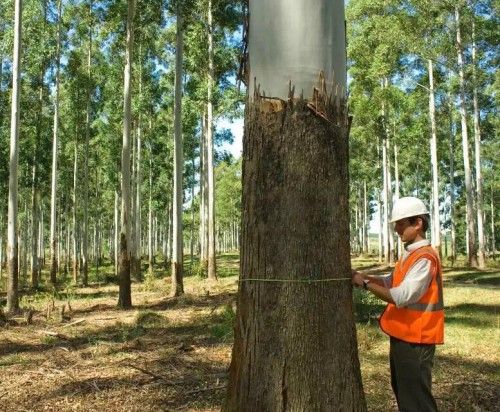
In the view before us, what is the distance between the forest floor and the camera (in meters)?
5.02

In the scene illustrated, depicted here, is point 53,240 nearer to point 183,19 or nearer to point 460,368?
point 183,19

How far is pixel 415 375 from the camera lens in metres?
3.33

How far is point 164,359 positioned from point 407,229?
422cm

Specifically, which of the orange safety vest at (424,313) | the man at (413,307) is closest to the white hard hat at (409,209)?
the man at (413,307)

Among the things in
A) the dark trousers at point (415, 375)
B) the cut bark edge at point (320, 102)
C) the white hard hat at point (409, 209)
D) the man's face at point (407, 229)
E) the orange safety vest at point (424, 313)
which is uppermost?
the cut bark edge at point (320, 102)

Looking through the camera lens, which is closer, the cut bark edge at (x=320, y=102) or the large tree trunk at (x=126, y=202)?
the cut bark edge at (x=320, y=102)

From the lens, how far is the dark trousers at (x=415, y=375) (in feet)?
10.9

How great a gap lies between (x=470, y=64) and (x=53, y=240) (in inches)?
735

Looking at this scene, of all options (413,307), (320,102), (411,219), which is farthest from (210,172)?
(320,102)

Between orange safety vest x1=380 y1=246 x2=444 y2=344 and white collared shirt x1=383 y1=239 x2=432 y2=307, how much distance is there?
4 centimetres

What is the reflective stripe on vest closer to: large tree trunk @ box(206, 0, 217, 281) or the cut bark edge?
the cut bark edge

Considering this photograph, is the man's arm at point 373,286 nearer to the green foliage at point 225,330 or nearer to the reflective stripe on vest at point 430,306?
the reflective stripe on vest at point 430,306

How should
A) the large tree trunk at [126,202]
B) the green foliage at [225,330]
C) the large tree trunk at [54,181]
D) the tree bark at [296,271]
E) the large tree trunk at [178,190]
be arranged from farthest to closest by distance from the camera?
the large tree trunk at [54,181], the large tree trunk at [178,190], the large tree trunk at [126,202], the green foliage at [225,330], the tree bark at [296,271]

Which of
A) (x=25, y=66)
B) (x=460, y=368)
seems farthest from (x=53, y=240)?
(x=460, y=368)
